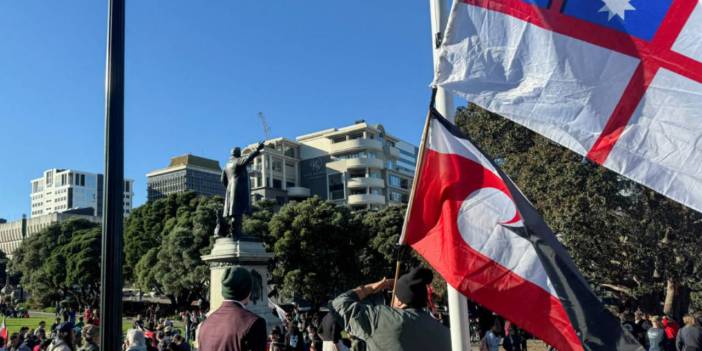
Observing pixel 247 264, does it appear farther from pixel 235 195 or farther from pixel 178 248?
pixel 178 248

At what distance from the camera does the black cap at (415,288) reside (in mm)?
3785

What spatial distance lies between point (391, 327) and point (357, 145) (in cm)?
7993

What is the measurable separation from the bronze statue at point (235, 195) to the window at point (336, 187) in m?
65.7

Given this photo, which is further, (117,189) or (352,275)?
(352,275)

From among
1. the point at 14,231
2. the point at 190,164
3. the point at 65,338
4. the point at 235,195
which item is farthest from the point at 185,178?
the point at 65,338

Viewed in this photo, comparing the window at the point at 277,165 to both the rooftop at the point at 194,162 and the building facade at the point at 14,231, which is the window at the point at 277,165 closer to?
the rooftop at the point at 194,162

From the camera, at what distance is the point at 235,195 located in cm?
1753

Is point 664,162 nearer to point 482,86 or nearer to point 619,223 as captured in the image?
point 482,86

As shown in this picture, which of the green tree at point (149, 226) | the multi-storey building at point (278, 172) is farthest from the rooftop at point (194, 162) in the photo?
the green tree at point (149, 226)

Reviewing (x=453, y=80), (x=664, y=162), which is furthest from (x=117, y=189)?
(x=664, y=162)

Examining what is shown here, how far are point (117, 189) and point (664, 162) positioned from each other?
138 inches

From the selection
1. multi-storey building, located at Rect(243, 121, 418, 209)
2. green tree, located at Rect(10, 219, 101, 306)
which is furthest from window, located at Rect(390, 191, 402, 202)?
green tree, located at Rect(10, 219, 101, 306)

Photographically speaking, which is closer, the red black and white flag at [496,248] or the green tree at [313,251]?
the red black and white flag at [496,248]

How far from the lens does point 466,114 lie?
1028 inches
